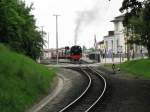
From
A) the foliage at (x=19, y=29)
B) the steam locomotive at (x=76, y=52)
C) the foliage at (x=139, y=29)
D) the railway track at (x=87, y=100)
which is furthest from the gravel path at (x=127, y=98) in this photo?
the steam locomotive at (x=76, y=52)

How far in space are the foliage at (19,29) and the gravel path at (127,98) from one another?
11986 mm

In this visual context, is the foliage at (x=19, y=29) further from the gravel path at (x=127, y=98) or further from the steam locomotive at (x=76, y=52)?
the steam locomotive at (x=76, y=52)

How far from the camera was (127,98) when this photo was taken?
30344 millimetres

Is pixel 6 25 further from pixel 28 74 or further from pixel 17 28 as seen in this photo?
pixel 28 74

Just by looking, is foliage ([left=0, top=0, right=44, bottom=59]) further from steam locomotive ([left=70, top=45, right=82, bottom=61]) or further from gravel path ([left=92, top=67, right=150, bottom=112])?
steam locomotive ([left=70, top=45, right=82, bottom=61])

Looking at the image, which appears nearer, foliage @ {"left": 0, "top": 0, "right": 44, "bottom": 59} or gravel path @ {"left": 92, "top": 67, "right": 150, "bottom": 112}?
gravel path @ {"left": 92, "top": 67, "right": 150, "bottom": 112}

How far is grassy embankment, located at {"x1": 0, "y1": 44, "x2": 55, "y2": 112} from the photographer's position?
2447cm

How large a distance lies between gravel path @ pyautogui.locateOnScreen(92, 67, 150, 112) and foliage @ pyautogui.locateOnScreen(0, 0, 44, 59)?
11986mm

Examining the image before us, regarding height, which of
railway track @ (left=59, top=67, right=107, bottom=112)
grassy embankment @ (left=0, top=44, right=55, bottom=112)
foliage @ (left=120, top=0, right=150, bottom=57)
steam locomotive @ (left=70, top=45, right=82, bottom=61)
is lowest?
railway track @ (left=59, top=67, right=107, bottom=112)

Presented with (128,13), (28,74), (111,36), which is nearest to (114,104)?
(28,74)

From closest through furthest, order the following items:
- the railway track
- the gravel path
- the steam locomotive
Answer: the railway track < the gravel path < the steam locomotive

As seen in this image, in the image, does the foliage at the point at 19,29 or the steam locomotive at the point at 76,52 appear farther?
the steam locomotive at the point at 76,52

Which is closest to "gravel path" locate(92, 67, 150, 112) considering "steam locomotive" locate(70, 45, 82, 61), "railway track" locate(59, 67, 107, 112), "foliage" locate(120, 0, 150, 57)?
"railway track" locate(59, 67, 107, 112)

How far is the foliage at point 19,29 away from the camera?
151ft
